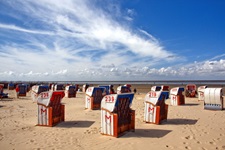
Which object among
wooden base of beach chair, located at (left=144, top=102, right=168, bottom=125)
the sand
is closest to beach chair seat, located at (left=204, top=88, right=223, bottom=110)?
the sand

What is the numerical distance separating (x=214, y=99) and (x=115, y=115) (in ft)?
31.8

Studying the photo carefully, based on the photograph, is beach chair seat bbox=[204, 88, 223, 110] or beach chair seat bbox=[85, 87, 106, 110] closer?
beach chair seat bbox=[204, 88, 223, 110]

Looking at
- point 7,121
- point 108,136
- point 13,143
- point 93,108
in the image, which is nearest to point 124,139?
point 108,136

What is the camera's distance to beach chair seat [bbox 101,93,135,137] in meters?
8.52

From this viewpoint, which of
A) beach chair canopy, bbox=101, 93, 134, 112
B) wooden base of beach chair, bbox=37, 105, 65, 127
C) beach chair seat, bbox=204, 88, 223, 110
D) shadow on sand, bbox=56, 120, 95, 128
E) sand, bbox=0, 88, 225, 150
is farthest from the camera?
beach chair seat, bbox=204, 88, 223, 110

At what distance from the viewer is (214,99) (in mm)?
15383

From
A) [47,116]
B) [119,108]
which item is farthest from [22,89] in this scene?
[119,108]

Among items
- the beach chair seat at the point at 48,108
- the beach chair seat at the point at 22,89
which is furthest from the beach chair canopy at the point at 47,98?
the beach chair seat at the point at 22,89

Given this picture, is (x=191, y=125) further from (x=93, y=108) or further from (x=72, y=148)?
(x=93, y=108)

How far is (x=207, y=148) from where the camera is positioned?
7113 millimetres

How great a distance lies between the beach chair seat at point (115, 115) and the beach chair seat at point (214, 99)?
849 cm

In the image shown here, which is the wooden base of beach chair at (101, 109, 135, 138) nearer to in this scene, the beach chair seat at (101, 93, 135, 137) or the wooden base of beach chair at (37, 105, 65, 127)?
the beach chair seat at (101, 93, 135, 137)

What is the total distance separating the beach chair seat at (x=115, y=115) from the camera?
852 cm

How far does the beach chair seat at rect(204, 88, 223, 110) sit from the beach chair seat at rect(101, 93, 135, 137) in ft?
27.9
